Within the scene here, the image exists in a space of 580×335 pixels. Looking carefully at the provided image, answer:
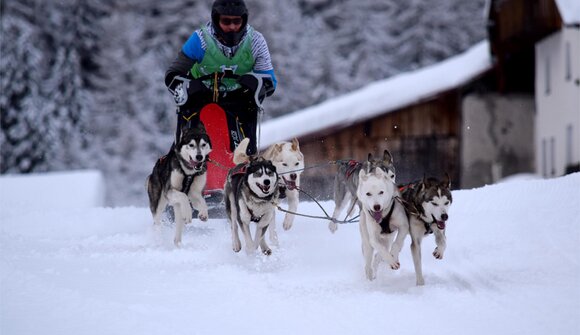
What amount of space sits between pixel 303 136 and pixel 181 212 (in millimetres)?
16957

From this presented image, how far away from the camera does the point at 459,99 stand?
2670 cm

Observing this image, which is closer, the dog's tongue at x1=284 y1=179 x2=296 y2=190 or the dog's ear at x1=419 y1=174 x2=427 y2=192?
the dog's ear at x1=419 y1=174 x2=427 y2=192

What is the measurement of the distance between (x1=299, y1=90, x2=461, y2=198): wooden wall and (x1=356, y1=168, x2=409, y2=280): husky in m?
19.0

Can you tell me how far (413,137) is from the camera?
87.8 feet

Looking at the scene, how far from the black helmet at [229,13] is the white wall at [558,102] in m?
14.8

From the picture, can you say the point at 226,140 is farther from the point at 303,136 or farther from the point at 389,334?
the point at 303,136

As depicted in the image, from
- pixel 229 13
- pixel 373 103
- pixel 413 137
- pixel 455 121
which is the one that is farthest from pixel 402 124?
pixel 229 13

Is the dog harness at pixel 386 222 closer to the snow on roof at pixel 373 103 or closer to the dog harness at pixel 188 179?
the dog harness at pixel 188 179

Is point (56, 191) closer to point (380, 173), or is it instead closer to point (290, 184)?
point (290, 184)

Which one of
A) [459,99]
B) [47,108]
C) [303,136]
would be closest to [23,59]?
[47,108]

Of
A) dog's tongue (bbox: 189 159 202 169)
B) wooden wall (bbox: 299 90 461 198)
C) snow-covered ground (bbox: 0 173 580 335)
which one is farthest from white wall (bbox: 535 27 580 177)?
dog's tongue (bbox: 189 159 202 169)

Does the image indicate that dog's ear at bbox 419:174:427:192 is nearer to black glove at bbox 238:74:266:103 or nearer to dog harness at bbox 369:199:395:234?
dog harness at bbox 369:199:395:234

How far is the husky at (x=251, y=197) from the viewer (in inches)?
289

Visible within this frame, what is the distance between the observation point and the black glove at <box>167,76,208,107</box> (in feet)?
27.7
